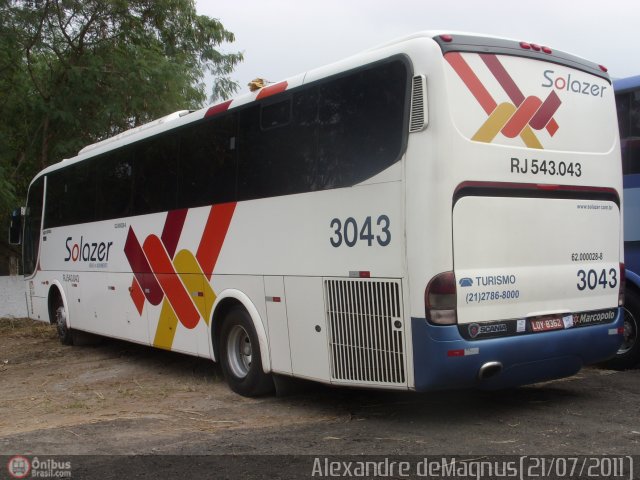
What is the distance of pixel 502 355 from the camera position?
236 inches

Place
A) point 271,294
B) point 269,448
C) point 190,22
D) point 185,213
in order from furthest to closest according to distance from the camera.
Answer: point 190,22, point 185,213, point 271,294, point 269,448

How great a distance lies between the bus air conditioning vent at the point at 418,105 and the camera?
229 inches

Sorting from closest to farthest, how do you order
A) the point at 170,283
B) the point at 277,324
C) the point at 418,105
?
the point at 418,105 < the point at 277,324 < the point at 170,283

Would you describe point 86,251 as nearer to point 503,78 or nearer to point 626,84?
point 503,78

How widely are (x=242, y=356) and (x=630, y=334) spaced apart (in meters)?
4.52

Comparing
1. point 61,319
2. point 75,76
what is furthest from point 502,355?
point 75,76

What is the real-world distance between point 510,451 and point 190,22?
1526 centimetres

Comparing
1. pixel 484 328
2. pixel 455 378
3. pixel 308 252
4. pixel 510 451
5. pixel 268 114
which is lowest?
pixel 510 451

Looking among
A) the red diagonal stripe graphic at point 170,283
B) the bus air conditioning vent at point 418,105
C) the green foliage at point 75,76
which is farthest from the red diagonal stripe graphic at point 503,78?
the green foliage at point 75,76

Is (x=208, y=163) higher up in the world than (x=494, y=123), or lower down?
higher up

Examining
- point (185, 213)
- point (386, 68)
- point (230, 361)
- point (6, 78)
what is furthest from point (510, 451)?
point (6, 78)

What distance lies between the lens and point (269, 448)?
575 cm

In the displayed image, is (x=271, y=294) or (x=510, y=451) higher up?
(x=271, y=294)

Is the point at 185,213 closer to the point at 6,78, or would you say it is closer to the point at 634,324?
the point at 634,324
